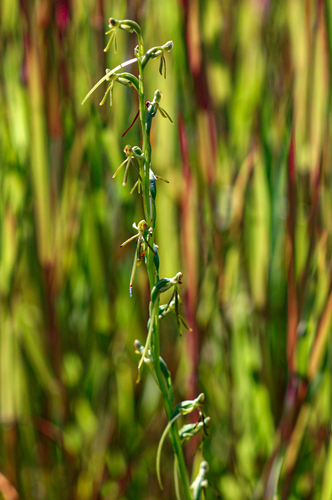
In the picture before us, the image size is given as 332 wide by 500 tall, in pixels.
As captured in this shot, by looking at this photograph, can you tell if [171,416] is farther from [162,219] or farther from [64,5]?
[64,5]

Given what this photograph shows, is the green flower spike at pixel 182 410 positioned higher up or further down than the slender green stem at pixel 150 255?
further down

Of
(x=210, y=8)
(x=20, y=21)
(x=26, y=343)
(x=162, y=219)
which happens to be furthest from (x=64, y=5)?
(x=26, y=343)

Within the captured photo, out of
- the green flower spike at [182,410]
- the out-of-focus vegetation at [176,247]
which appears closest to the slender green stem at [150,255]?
the green flower spike at [182,410]

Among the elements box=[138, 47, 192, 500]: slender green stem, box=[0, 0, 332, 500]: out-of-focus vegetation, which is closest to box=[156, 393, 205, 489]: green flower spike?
box=[138, 47, 192, 500]: slender green stem

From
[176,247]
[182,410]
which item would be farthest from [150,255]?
[176,247]

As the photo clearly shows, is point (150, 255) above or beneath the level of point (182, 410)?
above

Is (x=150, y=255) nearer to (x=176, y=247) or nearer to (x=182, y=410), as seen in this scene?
(x=182, y=410)

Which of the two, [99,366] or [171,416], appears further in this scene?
[99,366]

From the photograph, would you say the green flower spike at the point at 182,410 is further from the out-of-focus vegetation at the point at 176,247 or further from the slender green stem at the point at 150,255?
the out-of-focus vegetation at the point at 176,247

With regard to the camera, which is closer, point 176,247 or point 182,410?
point 182,410
